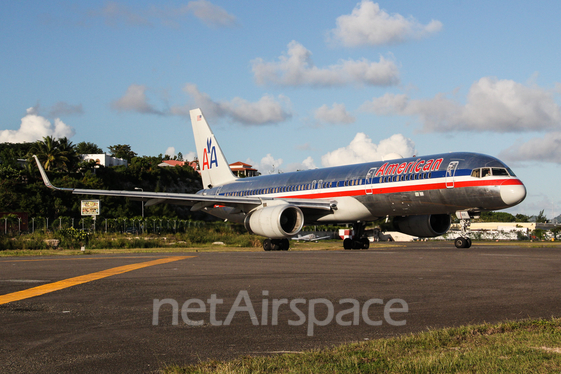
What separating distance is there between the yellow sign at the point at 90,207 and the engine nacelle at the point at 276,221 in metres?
16.3

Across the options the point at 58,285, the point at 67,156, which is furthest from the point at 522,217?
the point at 58,285

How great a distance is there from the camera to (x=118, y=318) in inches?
262

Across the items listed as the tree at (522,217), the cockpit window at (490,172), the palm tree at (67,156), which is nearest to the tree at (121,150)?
the palm tree at (67,156)

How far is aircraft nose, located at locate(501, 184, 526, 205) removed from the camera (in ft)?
67.4

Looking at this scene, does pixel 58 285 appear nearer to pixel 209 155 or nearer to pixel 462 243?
pixel 462 243

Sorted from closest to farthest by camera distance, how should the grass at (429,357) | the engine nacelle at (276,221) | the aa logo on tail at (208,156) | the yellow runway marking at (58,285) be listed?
the grass at (429,357)
the yellow runway marking at (58,285)
the engine nacelle at (276,221)
the aa logo on tail at (208,156)

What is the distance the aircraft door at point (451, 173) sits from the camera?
2166 centimetres

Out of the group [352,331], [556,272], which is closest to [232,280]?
[352,331]

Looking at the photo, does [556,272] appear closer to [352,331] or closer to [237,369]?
[352,331]

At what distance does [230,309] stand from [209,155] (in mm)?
30969

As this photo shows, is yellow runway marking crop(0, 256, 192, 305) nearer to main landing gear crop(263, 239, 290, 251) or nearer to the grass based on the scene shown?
the grass

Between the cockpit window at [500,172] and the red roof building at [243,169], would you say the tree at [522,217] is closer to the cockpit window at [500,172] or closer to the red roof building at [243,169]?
the red roof building at [243,169]

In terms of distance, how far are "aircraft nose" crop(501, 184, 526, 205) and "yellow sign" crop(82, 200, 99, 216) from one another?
2698 cm

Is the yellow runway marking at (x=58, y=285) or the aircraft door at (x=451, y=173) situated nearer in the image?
the yellow runway marking at (x=58, y=285)
